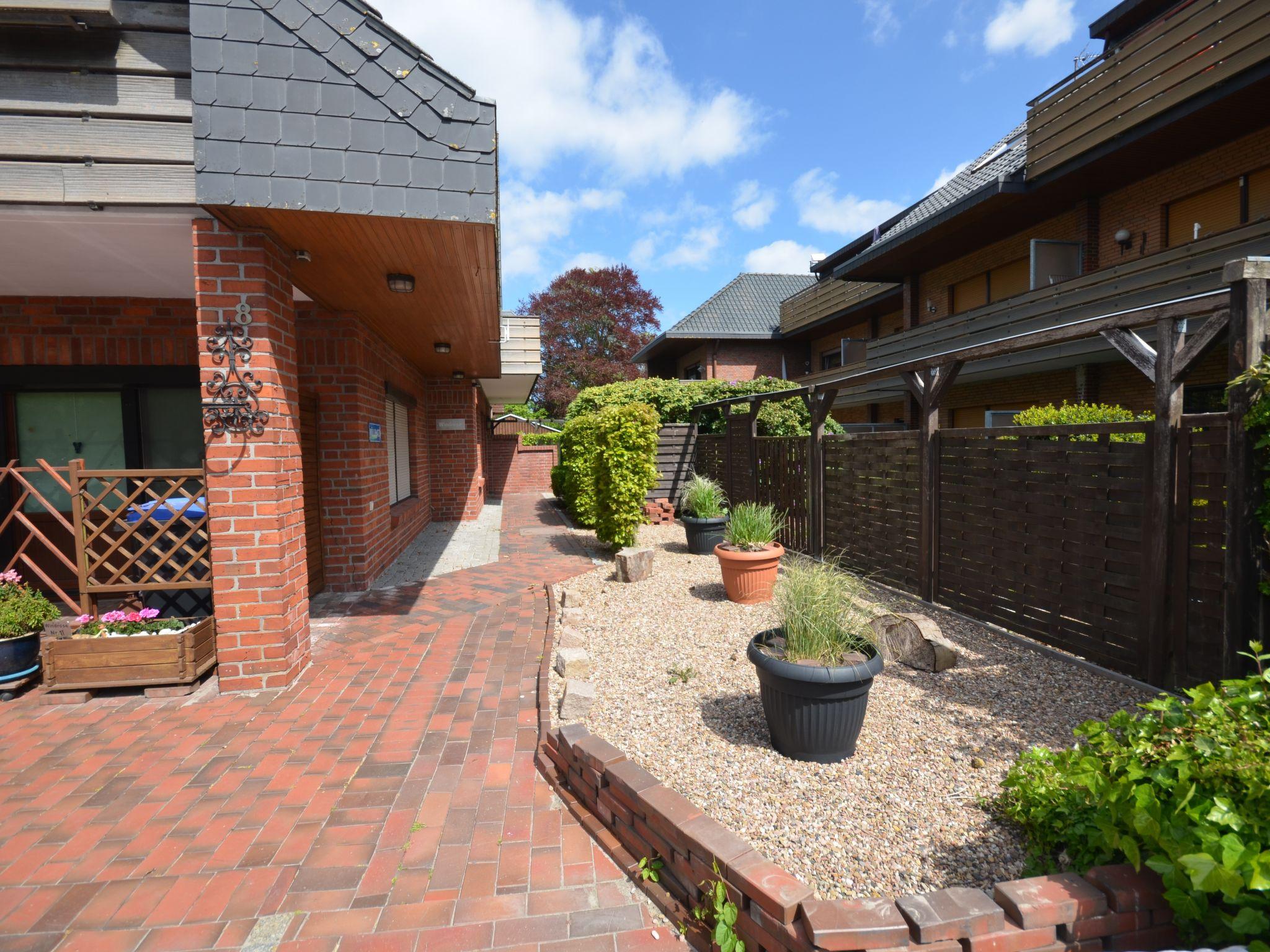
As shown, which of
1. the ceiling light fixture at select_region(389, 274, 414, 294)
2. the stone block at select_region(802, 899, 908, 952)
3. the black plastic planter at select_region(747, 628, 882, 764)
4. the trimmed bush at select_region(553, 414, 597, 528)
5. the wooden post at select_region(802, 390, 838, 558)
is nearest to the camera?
the stone block at select_region(802, 899, 908, 952)

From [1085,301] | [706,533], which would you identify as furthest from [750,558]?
[1085,301]

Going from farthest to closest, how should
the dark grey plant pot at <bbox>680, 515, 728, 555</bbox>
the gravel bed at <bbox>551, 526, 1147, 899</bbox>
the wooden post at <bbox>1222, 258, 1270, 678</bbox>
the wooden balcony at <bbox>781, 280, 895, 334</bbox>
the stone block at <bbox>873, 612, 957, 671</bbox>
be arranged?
the wooden balcony at <bbox>781, 280, 895, 334</bbox> → the dark grey plant pot at <bbox>680, 515, 728, 555</bbox> → the stone block at <bbox>873, 612, 957, 671</bbox> → the wooden post at <bbox>1222, 258, 1270, 678</bbox> → the gravel bed at <bbox>551, 526, 1147, 899</bbox>

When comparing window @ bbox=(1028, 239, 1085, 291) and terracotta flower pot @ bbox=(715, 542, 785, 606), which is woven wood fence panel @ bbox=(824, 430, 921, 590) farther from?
window @ bbox=(1028, 239, 1085, 291)

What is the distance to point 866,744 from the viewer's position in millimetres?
2930

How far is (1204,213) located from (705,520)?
9.17 metres

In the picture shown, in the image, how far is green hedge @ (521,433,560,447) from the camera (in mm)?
23047

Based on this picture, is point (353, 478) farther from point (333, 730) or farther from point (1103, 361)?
point (1103, 361)

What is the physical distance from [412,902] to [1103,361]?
1296 cm

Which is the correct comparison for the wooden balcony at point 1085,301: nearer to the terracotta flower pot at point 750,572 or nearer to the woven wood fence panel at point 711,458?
the woven wood fence panel at point 711,458

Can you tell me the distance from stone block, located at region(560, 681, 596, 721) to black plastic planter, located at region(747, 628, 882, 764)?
1073 mm

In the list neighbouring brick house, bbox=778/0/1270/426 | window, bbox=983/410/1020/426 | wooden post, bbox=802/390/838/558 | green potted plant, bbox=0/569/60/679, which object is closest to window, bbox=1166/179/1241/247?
neighbouring brick house, bbox=778/0/1270/426

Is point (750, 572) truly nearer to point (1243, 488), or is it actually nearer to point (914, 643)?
point (914, 643)

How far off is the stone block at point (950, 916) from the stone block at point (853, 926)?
4 cm

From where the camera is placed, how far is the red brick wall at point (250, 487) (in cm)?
365
